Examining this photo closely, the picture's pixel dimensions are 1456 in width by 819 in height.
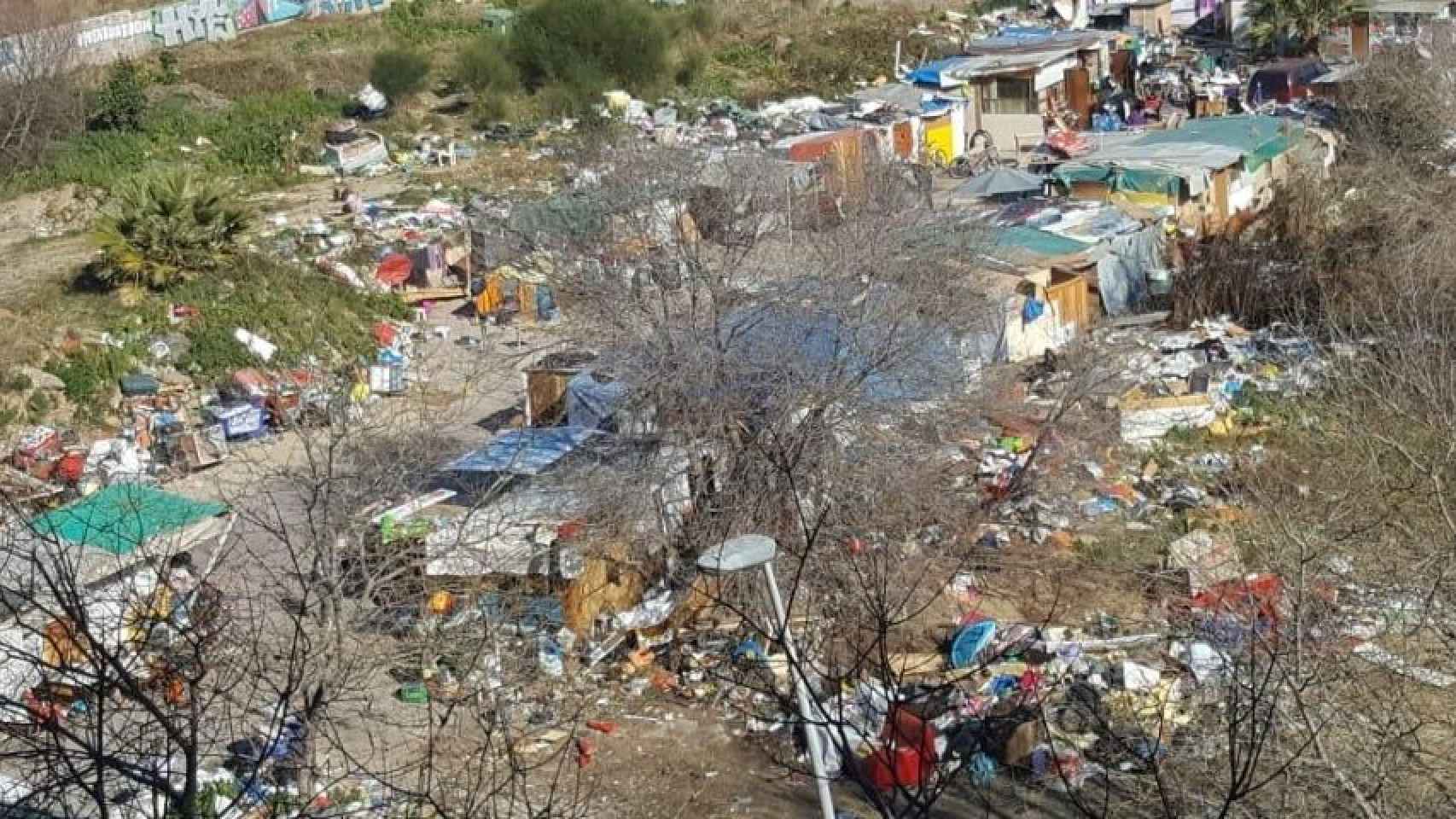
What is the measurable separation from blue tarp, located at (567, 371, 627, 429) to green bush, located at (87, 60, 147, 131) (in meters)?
15.4

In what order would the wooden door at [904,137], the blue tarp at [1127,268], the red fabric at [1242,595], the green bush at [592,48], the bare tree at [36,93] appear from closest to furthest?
the red fabric at [1242,595] < the blue tarp at [1127,268] < the bare tree at [36,93] < the wooden door at [904,137] < the green bush at [592,48]

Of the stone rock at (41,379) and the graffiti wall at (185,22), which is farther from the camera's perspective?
the graffiti wall at (185,22)

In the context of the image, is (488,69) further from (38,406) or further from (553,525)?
(553,525)

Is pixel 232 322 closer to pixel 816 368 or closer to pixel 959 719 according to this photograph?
pixel 816 368

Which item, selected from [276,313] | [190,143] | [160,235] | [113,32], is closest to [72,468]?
[276,313]

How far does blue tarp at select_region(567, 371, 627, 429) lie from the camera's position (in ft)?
44.1

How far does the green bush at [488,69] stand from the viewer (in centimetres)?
3020

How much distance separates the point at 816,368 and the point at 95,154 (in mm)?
16556

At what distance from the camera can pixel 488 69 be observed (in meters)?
30.3

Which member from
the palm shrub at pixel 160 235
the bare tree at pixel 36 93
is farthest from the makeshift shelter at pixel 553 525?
the bare tree at pixel 36 93

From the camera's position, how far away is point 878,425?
12.4 m

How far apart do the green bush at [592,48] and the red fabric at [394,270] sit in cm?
1035

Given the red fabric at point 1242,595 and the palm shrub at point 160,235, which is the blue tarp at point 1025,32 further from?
the red fabric at point 1242,595


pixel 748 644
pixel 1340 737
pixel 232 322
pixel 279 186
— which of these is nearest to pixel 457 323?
pixel 232 322
